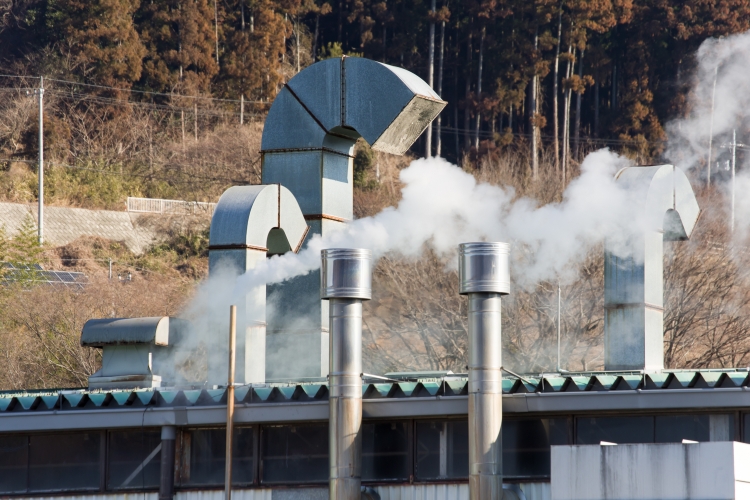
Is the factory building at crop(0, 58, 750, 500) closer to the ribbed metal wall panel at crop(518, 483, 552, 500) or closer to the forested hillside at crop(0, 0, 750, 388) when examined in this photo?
the ribbed metal wall panel at crop(518, 483, 552, 500)

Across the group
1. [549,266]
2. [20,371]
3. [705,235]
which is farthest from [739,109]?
[20,371]

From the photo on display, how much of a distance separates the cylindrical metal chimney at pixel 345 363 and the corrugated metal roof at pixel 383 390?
0.41 m

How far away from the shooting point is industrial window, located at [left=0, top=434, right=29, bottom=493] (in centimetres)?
1808

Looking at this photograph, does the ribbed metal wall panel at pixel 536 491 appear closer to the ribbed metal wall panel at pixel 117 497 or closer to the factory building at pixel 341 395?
the factory building at pixel 341 395

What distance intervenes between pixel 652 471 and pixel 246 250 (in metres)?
7.18

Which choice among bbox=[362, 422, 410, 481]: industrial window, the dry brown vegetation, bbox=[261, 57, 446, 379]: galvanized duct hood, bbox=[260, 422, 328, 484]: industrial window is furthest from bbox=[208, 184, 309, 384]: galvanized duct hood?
the dry brown vegetation

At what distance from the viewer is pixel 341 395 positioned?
647 inches

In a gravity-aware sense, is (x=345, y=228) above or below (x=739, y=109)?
below

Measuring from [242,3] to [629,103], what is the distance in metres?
22.0

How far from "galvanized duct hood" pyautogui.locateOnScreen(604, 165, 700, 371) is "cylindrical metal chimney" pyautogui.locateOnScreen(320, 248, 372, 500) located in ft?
13.6

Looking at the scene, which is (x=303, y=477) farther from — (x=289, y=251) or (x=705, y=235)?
(x=705, y=235)

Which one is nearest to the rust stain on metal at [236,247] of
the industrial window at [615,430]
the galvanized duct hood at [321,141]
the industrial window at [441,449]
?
the galvanized duct hood at [321,141]

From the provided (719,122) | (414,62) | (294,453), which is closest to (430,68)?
(414,62)

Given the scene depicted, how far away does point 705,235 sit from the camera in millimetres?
44281
